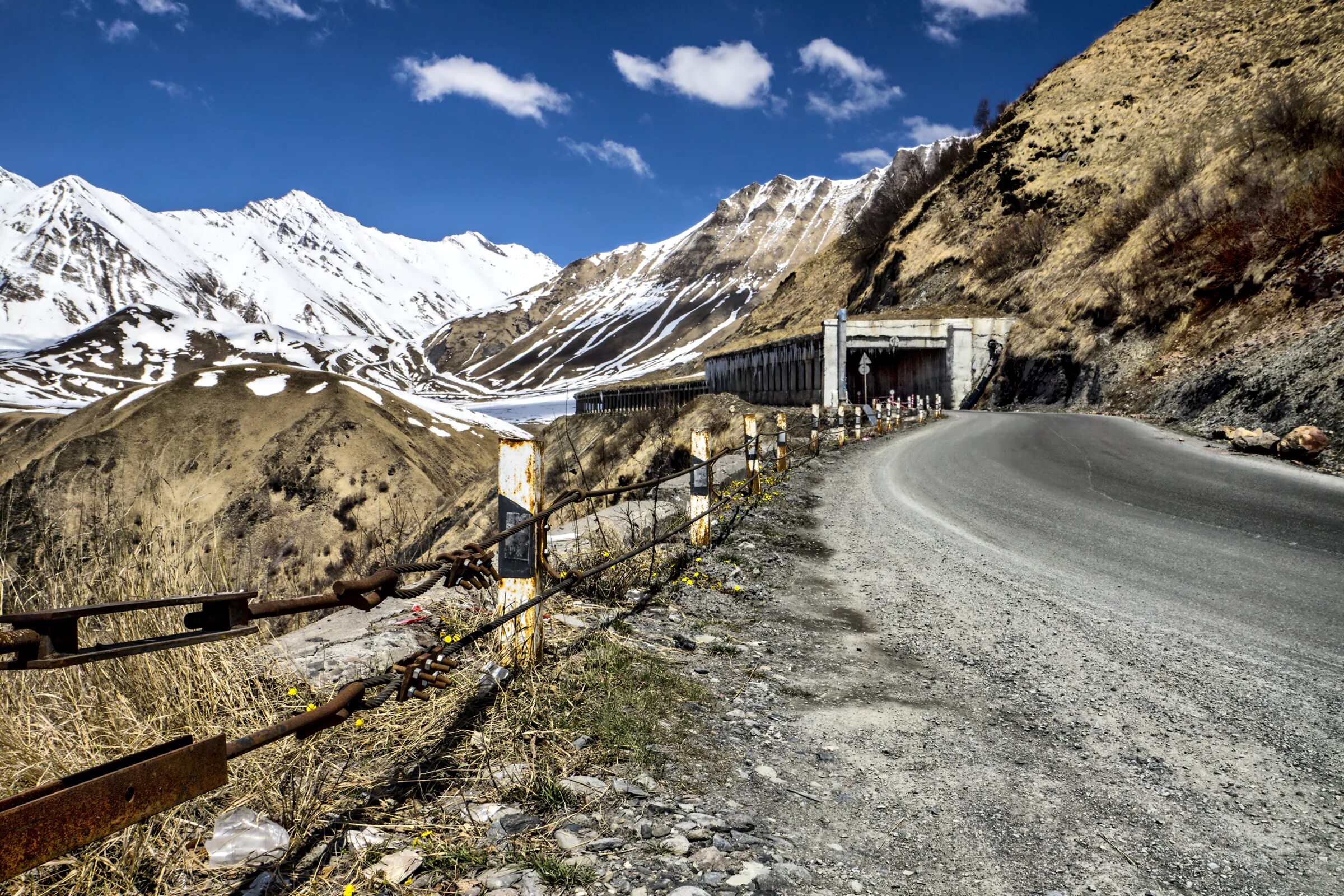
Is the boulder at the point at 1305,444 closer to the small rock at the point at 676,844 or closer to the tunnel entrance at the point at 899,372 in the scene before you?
the small rock at the point at 676,844

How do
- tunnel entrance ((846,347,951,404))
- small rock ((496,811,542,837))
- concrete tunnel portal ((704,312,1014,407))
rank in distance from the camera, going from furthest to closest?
1. tunnel entrance ((846,347,951,404))
2. concrete tunnel portal ((704,312,1014,407))
3. small rock ((496,811,542,837))

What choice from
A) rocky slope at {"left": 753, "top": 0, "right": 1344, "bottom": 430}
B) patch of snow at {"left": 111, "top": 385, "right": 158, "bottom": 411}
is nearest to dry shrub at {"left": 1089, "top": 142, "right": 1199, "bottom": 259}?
rocky slope at {"left": 753, "top": 0, "right": 1344, "bottom": 430}

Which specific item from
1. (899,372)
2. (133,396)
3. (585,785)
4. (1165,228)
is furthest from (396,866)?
(133,396)

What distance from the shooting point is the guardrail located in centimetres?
161

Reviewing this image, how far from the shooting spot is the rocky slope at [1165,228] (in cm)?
1606

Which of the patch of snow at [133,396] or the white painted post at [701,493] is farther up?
the patch of snow at [133,396]

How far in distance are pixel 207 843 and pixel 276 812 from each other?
0.22 metres

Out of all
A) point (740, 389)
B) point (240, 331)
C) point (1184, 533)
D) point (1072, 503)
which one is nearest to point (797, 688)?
point (1184, 533)

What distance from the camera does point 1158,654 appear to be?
4367 mm

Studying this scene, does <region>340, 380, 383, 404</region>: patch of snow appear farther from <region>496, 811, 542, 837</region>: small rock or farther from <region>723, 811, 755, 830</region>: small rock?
<region>723, 811, 755, 830</region>: small rock

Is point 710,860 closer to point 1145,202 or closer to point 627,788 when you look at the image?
point 627,788

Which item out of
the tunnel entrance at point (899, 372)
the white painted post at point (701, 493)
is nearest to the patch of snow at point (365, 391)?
the tunnel entrance at point (899, 372)

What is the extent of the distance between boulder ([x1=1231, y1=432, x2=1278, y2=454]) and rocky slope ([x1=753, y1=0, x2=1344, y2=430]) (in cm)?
75

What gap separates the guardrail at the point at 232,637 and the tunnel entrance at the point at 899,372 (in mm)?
30144
